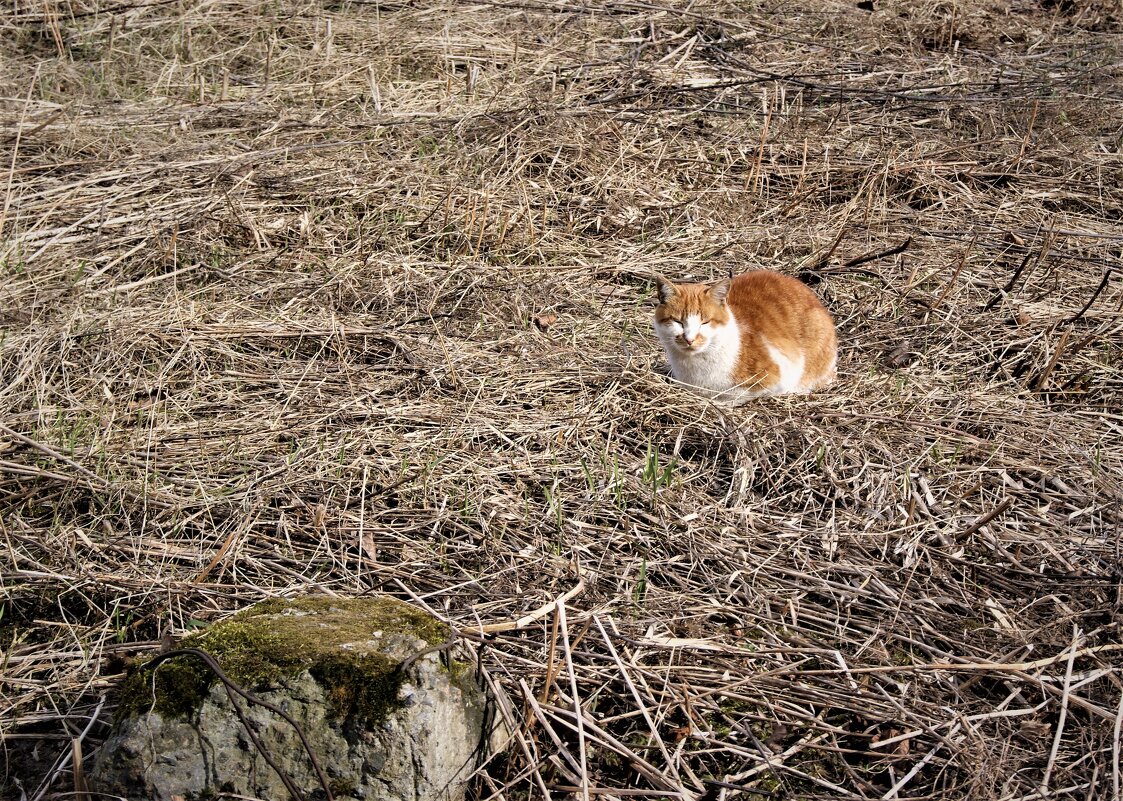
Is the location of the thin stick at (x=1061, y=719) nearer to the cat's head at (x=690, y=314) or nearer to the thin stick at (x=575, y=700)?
the thin stick at (x=575, y=700)

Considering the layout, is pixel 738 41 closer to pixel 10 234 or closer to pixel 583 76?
pixel 583 76

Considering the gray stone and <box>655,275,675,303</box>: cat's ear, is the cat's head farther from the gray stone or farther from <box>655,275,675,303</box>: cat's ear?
the gray stone

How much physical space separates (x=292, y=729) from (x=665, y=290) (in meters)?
2.32

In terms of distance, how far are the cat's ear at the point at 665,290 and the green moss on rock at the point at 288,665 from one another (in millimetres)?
1933

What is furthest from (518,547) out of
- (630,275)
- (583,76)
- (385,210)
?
(583,76)

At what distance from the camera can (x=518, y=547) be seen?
3.08 m

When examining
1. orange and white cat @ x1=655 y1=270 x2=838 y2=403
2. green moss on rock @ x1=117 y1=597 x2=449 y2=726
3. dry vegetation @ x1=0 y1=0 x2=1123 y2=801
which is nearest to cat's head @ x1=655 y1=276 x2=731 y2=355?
orange and white cat @ x1=655 y1=270 x2=838 y2=403

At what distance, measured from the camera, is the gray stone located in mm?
2188

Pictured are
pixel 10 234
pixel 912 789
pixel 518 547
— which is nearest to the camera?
pixel 912 789

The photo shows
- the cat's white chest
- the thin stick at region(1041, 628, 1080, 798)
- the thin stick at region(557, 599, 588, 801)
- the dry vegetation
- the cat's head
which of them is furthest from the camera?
the cat's white chest

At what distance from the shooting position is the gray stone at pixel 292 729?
7.18 feet

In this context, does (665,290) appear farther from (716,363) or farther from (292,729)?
(292,729)

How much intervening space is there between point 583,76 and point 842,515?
154 inches

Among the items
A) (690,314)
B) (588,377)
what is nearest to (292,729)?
(588,377)
